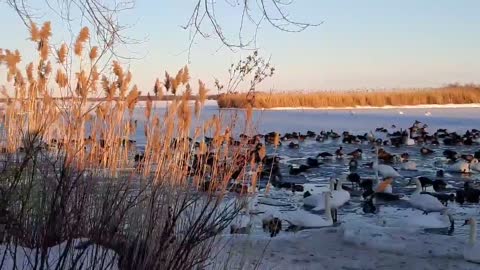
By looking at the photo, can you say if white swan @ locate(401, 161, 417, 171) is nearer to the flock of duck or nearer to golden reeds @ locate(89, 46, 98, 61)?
the flock of duck

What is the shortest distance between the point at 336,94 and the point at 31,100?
28.6 metres

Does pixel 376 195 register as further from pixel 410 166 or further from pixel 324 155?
pixel 324 155

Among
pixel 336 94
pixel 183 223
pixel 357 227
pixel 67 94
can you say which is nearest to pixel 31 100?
pixel 67 94

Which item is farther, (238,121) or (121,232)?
(238,121)

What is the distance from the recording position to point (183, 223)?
3.50 m

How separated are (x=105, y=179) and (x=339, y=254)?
7.00 ft

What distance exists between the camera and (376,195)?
780 cm

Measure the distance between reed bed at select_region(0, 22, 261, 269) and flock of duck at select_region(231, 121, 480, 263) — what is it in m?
0.71

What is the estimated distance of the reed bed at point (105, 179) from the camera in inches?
107

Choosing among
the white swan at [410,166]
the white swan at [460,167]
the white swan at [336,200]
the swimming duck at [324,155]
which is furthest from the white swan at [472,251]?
the swimming duck at [324,155]

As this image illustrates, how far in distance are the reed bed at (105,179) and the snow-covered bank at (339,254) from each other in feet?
1.81

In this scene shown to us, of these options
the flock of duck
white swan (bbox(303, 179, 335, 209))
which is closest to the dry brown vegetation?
the flock of duck

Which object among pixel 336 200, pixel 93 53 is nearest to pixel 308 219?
pixel 336 200

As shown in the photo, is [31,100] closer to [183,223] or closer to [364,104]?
[183,223]
